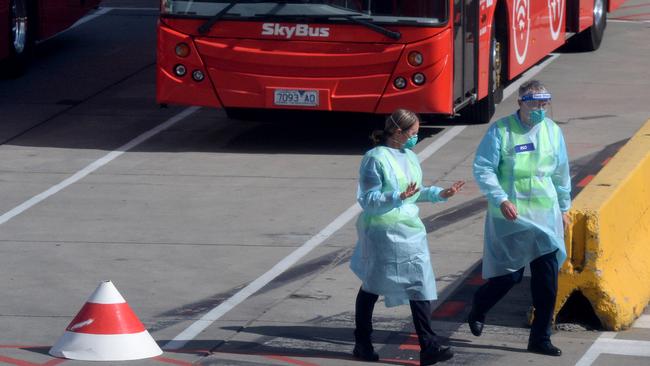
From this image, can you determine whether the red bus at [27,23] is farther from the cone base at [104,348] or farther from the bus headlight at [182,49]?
the cone base at [104,348]

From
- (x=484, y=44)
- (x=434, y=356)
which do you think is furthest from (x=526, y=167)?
(x=484, y=44)

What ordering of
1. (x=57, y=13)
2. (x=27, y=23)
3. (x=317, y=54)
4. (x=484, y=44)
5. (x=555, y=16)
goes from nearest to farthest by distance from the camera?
(x=317, y=54), (x=484, y=44), (x=555, y=16), (x=27, y=23), (x=57, y=13)

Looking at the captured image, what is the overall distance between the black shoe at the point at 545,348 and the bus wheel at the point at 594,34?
1359cm

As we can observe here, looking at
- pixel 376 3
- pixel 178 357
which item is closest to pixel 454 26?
pixel 376 3

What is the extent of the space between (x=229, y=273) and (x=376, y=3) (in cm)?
474

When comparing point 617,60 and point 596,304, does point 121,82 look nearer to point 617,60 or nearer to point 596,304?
point 617,60

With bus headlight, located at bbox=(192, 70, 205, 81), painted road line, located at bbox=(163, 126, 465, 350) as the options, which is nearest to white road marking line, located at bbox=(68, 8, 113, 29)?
bus headlight, located at bbox=(192, 70, 205, 81)

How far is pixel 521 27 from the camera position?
1800 cm

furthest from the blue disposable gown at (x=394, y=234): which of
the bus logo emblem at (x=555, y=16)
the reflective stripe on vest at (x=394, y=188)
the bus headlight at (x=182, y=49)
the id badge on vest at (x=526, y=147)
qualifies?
the bus logo emblem at (x=555, y=16)

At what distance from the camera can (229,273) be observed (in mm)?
11062

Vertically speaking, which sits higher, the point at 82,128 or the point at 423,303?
the point at 423,303

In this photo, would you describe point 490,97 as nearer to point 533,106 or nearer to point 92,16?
point 533,106

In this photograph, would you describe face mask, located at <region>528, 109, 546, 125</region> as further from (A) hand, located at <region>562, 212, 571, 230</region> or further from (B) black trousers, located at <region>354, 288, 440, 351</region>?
(B) black trousers, located at <region>354, 288, 440, 351</region>

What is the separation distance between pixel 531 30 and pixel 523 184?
9.97 metres
